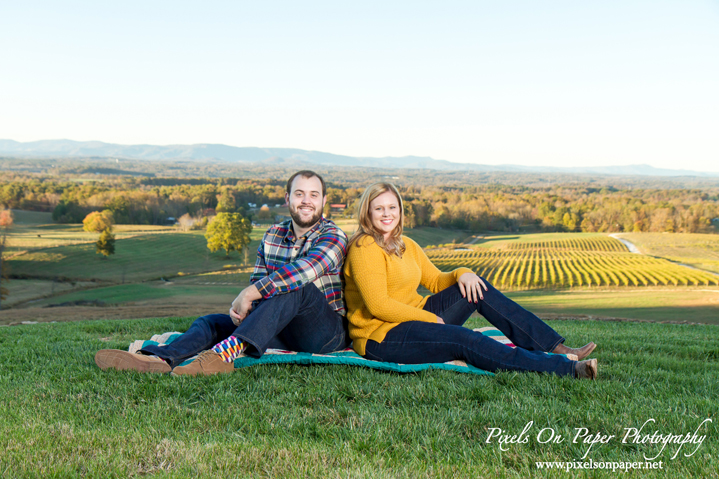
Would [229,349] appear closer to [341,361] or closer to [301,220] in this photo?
[341,361]

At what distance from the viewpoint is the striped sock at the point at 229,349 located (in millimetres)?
3549

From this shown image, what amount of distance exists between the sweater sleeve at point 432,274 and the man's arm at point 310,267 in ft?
2.53

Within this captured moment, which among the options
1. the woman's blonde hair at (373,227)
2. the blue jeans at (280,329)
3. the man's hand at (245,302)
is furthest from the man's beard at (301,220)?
the man's hand at (245,302)

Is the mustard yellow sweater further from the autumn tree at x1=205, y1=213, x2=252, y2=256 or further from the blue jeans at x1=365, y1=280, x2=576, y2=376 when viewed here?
the autumn tree at x1=205, y1=213, x2=252, y2=256

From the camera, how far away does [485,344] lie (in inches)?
143

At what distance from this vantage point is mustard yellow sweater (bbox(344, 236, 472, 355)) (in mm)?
3682

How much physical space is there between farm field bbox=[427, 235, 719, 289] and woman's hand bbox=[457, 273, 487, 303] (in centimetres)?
4623

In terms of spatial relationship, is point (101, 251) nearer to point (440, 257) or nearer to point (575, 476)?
point (440, 257)

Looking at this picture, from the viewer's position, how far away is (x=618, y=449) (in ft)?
7.73

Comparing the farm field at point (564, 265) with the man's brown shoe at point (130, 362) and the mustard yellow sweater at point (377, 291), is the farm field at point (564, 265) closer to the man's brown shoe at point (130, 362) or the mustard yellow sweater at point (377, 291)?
the mustard yellow sweater at point (377, 291)

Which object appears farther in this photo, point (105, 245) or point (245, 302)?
point (105, 245)

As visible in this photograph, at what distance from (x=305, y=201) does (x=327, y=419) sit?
6.20 feet

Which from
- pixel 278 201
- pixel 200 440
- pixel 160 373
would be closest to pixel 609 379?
pixel 200 440

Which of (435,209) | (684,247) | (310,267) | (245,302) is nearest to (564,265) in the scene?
(684,247)
